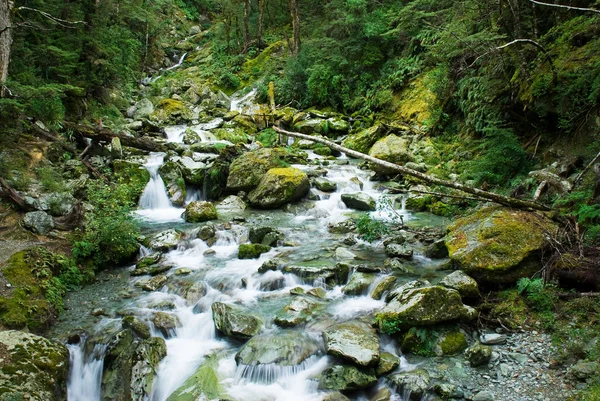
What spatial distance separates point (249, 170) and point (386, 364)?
8951 mm

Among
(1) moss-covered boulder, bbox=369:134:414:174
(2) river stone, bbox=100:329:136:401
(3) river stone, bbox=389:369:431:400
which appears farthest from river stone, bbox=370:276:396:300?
(1) moss-covered boulder, bbox=369:134:414:174

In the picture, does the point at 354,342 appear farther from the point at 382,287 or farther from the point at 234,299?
the point at 234,299

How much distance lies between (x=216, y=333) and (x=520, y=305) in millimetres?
4502

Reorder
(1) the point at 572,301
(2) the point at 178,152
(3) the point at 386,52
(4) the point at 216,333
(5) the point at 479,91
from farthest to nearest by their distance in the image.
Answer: (3) the point at 386,52
(2) the point at 178,152
(5) the point at 479,91
(4) the point at 216,333
(1) the point at 572,301

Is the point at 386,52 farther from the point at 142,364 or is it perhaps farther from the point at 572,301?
the point at 142,364

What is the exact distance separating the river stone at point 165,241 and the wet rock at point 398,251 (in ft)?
16.2

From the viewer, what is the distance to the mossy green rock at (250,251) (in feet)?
28.0

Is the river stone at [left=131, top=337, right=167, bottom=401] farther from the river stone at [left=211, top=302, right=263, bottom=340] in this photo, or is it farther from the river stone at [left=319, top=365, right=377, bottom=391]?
the river stone at [left=319, top=365, right=377, bottom=391]

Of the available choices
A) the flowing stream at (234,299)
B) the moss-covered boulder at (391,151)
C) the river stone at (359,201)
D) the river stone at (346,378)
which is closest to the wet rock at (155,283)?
the flowing stream at (234,299)

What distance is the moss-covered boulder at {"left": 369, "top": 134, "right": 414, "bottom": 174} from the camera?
13594 millimetres

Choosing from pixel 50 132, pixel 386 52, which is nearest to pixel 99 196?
pixel 50 132

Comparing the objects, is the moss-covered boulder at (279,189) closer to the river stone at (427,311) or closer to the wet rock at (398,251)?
the wet rock at (398,251)

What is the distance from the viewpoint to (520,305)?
5.46 metres

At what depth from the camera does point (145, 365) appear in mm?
5145
